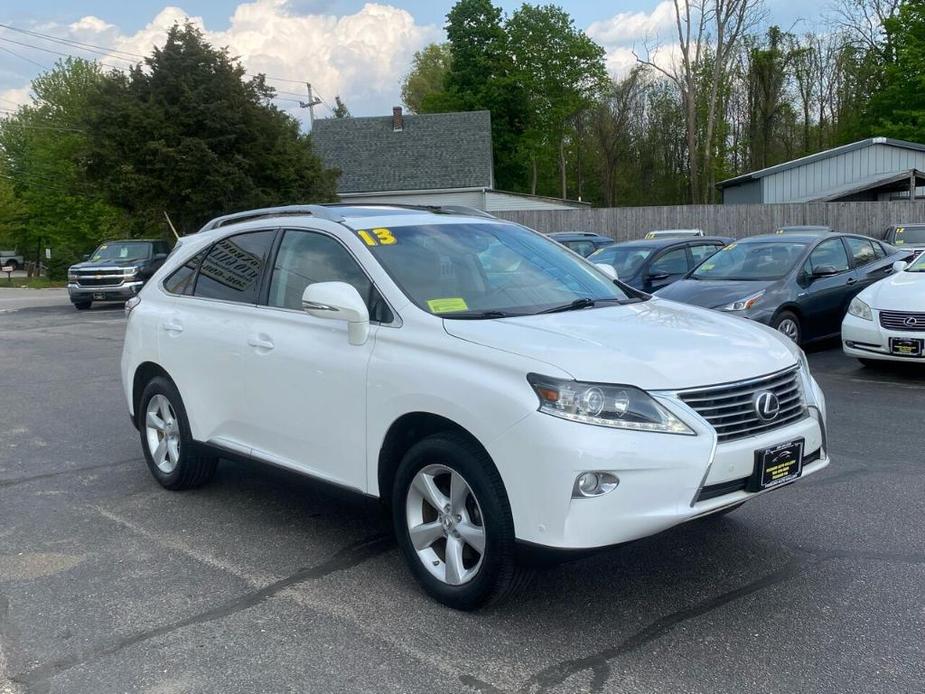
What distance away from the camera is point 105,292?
947 inches

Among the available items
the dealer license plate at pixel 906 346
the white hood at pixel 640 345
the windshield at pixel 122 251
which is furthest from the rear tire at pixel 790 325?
the windshield at pixel 122 251

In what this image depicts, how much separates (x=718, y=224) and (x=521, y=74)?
29377mm

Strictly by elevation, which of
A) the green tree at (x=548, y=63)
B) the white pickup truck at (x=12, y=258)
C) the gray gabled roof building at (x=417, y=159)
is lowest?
the white pickup truck at (x=12, y=258)

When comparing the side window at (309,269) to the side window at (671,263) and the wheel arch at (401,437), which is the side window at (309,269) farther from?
the side window at (671,263)

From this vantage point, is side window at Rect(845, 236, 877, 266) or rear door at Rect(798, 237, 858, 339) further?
side window at Rect(845, 236, 877, 266)

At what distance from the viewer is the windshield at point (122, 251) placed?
25.1 meters

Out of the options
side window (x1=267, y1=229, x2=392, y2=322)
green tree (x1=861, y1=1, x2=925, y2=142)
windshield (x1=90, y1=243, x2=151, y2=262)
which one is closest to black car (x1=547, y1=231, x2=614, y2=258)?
windshield (x1=90, y1=243, x2=151, y2=262)

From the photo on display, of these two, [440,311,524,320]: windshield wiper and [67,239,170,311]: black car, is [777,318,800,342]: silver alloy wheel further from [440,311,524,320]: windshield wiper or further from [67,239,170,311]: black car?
[67,239,170,311]: black car

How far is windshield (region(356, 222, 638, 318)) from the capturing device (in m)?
4.51

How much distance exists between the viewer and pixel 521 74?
57.1 m

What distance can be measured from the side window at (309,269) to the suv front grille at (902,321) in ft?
22.8

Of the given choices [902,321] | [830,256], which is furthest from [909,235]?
[902,321]

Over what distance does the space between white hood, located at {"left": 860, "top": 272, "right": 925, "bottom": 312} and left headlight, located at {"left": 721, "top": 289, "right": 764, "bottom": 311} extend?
1.23 meters

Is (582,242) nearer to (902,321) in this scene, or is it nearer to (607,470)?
(902,321)
